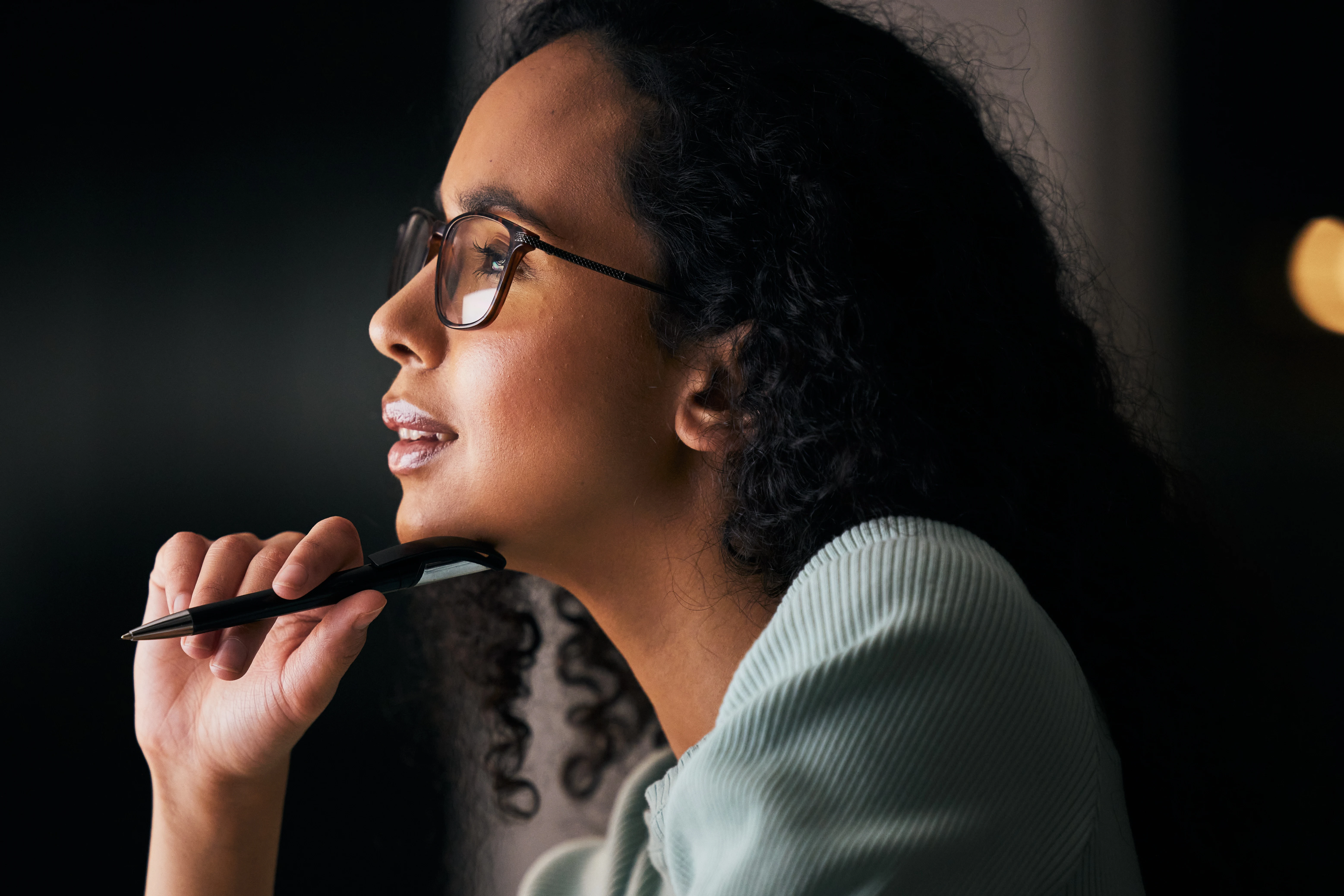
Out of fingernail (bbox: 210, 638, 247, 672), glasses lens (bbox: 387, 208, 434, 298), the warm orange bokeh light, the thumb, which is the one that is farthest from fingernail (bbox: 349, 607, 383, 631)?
the warm orange bokeh light

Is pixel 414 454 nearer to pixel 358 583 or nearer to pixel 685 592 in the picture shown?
pixel 358 583

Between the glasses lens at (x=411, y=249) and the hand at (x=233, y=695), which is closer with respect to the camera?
the hand at (x=233, y=695)

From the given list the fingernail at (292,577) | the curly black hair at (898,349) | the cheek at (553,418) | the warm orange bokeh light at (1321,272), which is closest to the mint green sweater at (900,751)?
the curly black hair at (898,349)

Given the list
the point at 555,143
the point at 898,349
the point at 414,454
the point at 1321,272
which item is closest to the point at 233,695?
the point at 414,454

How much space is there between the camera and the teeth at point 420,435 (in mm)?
956

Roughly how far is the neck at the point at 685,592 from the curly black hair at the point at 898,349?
0.03m

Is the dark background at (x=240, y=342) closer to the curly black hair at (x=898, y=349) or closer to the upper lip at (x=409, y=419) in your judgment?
the curly black hair at (x=898, y=349)

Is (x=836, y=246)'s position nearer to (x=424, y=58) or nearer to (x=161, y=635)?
(x=161, y=635)

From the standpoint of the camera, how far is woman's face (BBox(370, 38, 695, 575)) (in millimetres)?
909

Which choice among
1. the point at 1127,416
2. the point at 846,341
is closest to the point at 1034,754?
the point at 846,341

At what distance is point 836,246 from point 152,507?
90cm

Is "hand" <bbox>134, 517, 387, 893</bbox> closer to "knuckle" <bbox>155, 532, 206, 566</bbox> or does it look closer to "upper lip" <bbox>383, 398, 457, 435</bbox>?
"knuckle" <bbox>155, 532, 206, 566</bbox>

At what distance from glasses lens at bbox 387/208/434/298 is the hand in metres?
0.33

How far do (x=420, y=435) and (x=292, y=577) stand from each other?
21 cm
